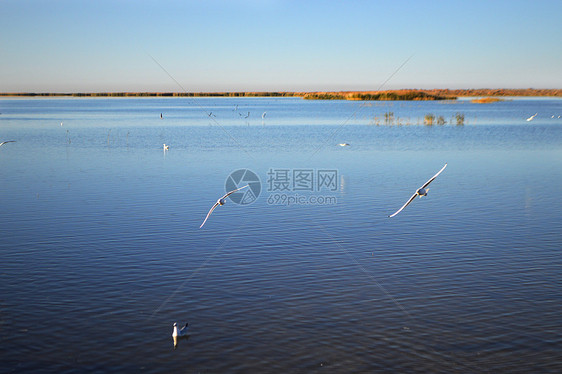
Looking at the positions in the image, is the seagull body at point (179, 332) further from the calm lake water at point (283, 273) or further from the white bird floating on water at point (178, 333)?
the calm lake water at point (283, 273)

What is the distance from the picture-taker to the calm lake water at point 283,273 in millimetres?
10477

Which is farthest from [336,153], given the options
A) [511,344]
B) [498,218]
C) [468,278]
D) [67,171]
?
[511,344]

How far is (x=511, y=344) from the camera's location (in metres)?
10.7

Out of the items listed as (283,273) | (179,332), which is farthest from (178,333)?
(283,273)

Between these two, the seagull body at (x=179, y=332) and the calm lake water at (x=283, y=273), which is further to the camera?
the seagull body at (x=179, y=332)

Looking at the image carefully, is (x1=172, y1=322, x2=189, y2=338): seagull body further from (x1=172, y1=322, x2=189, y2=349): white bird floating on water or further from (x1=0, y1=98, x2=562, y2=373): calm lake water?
(x1=0, y1=98, x2=562, y2=373): calm lake water

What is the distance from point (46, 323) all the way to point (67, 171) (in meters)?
22.9

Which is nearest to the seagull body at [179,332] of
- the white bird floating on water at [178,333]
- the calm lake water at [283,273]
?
the white bird floating on water at [178,333]

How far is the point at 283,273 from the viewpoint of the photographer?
47.9 ft

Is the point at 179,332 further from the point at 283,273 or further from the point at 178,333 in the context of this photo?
the point at 283,273

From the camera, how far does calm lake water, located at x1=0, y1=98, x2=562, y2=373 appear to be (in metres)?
10.5

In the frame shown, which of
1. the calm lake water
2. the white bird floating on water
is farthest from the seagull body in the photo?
the calm lake water

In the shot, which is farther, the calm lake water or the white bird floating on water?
the white bird floating on water

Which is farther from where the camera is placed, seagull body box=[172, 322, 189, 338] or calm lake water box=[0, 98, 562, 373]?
seagull body box=[172, 322, 189, 338]
